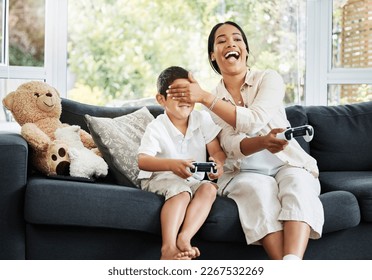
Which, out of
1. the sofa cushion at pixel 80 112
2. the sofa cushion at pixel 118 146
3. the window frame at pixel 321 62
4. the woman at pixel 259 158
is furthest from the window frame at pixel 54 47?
the window frame at pixel 321 62

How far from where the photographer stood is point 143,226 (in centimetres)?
215

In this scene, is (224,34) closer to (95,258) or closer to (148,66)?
(95,258)

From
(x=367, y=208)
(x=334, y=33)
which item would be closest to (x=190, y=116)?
(x=367, y=208)

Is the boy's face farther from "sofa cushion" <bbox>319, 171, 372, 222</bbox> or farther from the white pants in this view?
"sofa cushion" <bbox>319, 171, 372, 222</bbox>

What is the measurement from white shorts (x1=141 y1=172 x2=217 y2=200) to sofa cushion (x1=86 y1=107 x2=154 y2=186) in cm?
11

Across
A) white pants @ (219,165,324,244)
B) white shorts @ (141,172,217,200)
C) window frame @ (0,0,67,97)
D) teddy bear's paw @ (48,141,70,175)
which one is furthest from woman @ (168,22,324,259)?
window frame @ (0,0,67,97)

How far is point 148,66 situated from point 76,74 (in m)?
0.67

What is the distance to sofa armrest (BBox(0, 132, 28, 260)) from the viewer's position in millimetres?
2164

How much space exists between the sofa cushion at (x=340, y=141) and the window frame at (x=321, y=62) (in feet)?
2.20

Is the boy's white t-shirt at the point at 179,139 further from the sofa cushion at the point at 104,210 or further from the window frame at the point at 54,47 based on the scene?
the window frame at the point at 54,47

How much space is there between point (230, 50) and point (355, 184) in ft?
2.49

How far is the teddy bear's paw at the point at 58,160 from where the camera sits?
239cm

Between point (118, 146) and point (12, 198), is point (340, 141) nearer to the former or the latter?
point (118, 146)

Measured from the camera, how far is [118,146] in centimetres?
248
